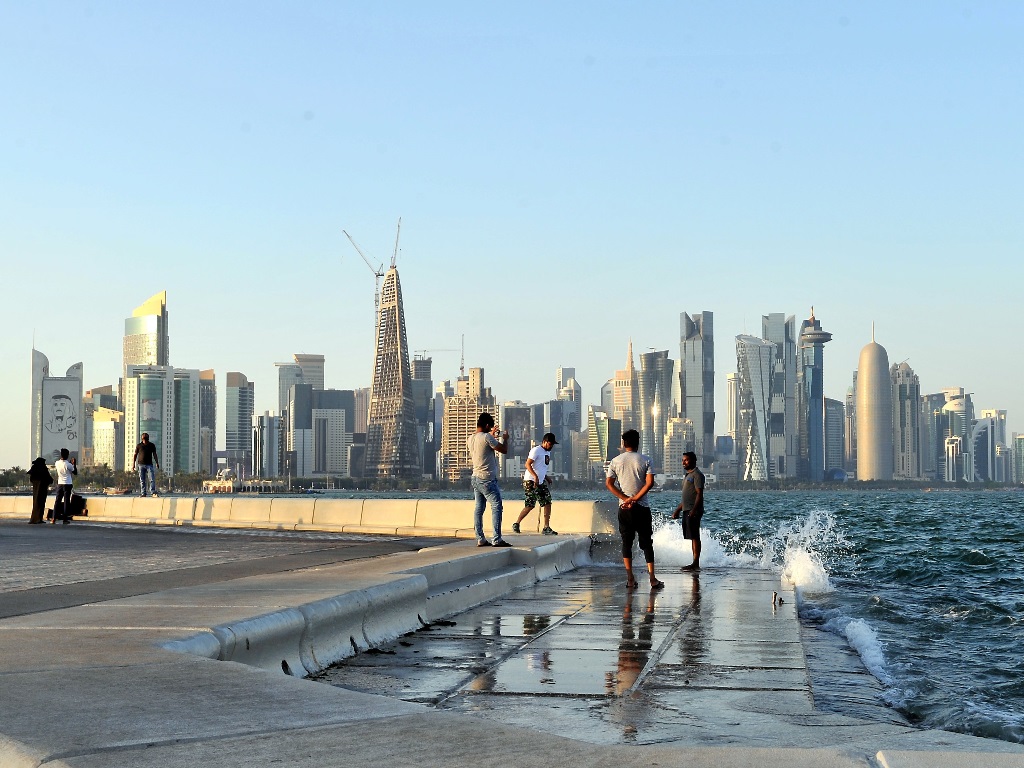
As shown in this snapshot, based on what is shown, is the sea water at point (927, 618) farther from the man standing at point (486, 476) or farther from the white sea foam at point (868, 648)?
the man standing at point (486, 476)

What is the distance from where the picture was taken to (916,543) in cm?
4325

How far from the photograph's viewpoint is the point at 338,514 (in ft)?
82.8

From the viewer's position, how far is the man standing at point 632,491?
13.8 metres

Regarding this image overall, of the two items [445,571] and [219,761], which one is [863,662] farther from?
[219,761]

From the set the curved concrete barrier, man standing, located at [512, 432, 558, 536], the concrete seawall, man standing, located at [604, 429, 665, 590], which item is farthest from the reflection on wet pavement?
the concrete seawall

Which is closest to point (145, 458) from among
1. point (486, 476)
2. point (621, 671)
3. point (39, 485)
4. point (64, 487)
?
point (64, 487)

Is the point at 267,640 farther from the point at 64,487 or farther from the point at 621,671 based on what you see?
the point at 64,487

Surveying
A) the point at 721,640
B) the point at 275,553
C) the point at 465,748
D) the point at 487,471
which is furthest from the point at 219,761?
the point at 275,553

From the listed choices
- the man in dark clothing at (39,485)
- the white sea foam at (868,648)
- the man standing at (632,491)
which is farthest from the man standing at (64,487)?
the white sea foam at (868,648)

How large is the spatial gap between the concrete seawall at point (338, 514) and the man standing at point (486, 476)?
17.6ft

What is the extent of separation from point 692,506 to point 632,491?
12.2 ft

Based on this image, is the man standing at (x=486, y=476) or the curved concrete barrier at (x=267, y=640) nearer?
the curved concrete barrier at (x=267, y=640)

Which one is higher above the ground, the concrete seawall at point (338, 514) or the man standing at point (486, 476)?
the man standing at point (486, 476)

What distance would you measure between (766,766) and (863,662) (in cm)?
674
